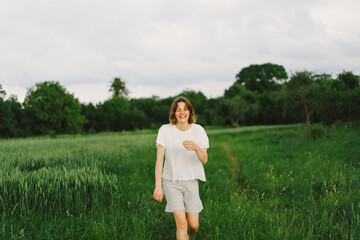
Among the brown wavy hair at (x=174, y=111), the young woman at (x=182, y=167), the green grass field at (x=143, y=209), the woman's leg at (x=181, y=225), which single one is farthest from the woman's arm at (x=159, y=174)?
the green grass field at (x=143, y=209)

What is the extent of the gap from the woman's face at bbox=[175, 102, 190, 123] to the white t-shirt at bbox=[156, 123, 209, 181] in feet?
0.55

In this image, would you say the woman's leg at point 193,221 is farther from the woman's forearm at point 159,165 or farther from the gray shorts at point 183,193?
the woman's forearm at point 159,165

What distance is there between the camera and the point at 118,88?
6694cm

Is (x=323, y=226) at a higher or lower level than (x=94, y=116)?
lower

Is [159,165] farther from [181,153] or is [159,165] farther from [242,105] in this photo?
[242,105]

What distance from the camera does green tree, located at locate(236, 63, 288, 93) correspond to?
233 ft

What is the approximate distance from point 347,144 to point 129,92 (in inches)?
2445

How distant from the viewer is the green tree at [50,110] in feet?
142

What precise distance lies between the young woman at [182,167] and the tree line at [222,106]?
18.9m

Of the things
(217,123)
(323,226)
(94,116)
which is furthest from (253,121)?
(323,226)

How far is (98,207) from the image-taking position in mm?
4094

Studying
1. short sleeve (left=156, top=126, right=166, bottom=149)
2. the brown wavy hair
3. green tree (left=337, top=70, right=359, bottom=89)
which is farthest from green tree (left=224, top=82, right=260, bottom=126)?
short sleeve (left=156, top=126, right=166, bottom=149)

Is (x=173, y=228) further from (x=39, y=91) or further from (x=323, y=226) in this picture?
(x=39, y=91)

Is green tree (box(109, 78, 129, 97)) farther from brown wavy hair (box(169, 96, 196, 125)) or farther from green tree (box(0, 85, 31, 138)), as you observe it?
brown wavy hair (box(169, 96, 196, 125))
